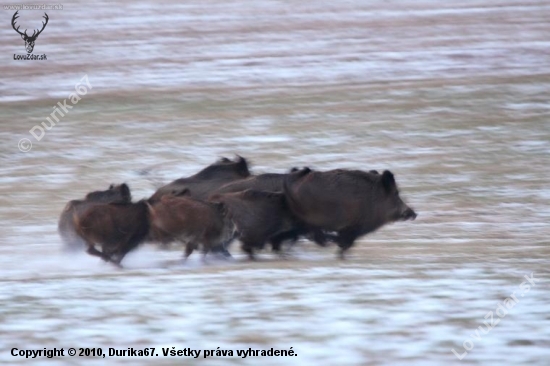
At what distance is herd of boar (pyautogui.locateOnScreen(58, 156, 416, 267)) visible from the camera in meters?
9.10

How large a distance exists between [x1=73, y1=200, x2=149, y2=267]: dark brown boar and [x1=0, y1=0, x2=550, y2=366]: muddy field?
0.27 meters

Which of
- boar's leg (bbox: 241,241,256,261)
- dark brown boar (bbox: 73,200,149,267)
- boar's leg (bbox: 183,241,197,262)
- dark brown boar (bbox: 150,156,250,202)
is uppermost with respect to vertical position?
dark brown boar (bbox: 150,156,250,202)

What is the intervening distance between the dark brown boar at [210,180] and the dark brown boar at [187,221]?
2.27ft

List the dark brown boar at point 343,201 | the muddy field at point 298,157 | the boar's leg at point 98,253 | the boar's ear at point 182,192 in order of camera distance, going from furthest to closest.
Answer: the dark brown boar at point 343,201 → the boar's leg at point 98,253 → the boar's ear at point 182,192 → the muddy field at point 298,157

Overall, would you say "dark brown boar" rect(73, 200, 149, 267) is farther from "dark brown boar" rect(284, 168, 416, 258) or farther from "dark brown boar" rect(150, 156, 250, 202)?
"dark brown boar" rect(284, 168, 416, 258)

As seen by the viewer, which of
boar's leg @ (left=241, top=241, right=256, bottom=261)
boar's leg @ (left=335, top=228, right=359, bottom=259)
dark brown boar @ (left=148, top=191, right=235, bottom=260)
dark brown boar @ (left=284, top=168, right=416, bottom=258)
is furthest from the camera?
boar's leg @ (left=335, top=228, right=359, bottom=259)

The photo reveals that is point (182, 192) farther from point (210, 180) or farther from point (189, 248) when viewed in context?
point (210, 180)

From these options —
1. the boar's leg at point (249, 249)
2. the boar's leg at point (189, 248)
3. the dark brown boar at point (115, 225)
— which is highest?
the dark brown boar at point (115, 225)

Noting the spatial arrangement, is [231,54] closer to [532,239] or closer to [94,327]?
[532,239]

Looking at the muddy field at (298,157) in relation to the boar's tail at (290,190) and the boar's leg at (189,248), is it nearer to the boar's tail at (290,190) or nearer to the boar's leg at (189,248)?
the boar's leg at (189,248)

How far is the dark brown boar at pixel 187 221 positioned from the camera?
9.04 meters

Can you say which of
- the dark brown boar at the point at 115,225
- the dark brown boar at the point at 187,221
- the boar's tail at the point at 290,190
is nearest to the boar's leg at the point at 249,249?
the dark brown boar at the point at 187,221

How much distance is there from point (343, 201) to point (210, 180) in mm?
1409

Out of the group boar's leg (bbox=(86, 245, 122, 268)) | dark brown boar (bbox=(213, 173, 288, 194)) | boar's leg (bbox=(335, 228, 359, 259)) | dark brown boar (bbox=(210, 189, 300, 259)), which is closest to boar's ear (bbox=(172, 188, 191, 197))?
dark brown boar (bbox=(210, 189, 300, 259))
